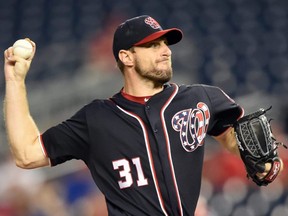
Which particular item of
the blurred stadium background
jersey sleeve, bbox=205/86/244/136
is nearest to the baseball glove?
jersey sleeve, bbox=205/86/244/136

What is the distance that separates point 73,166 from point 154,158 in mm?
2725

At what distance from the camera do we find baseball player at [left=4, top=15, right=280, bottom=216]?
250cm

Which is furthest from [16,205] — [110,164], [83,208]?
[110,164]

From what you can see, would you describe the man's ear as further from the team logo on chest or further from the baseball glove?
the baseball glove

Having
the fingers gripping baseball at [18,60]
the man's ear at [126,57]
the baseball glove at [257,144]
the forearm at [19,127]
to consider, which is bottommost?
the baseball glove at [257,144]

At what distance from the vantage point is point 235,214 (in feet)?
16.6

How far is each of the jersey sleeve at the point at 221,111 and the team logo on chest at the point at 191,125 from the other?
6 cm

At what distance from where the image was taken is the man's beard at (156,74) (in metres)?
2.54

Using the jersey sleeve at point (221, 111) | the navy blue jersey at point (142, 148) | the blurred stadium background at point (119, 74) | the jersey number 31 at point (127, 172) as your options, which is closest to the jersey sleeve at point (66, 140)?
the navy blue jersey at point (142, 148)

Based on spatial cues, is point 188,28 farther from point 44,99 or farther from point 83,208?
point 83,208

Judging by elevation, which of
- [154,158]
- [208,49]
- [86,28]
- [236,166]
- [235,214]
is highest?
[86,28]

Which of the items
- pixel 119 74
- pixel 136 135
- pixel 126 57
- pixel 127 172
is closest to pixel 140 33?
pixel 126 57

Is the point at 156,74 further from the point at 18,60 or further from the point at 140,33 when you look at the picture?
the point at 18,60

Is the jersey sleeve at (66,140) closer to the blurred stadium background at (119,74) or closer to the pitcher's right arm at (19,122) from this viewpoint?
the pitcher's right arm at (19,122)
